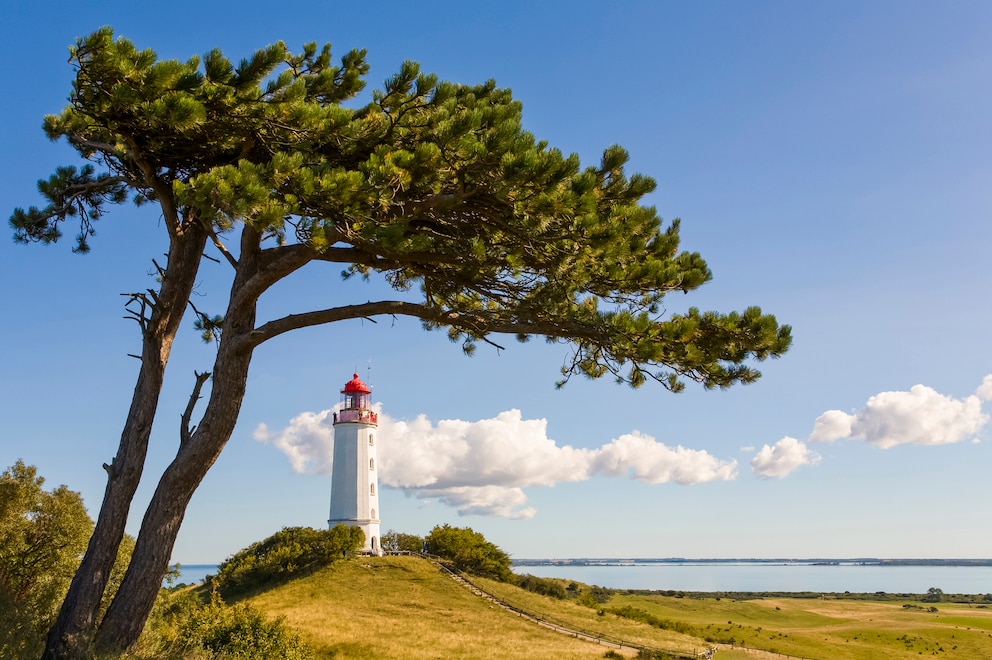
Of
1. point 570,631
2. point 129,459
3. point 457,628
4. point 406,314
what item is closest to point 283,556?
point 457,628

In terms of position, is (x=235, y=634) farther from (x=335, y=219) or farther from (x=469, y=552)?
(x=469, y=552)

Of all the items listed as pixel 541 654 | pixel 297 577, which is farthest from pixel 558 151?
pixel 297 577

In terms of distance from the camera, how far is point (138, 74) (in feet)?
27.1

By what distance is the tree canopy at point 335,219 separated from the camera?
8.45 m

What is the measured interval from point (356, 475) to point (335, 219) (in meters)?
32.7

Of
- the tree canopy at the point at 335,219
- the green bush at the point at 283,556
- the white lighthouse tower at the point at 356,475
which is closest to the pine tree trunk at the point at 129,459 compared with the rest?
the tree canopy at the point at 335,219

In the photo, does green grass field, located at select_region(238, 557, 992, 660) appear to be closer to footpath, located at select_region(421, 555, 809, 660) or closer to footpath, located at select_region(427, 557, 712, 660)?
footpath, located at select_region(421, 555, 809, 660)

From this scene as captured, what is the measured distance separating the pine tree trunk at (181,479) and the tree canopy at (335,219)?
26mm

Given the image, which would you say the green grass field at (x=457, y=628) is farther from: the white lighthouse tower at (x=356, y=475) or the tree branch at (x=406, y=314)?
the tree branch at (x=406, y=314)

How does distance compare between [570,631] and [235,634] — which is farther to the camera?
[570,631]

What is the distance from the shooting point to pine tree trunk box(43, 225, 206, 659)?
8547 mm

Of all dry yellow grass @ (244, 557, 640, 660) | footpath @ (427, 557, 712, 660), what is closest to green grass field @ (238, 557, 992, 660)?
dry yellow grass @ (244, 557, 640, 660)

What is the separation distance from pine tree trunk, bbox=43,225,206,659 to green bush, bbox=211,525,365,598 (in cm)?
2721

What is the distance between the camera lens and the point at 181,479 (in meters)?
9.06
